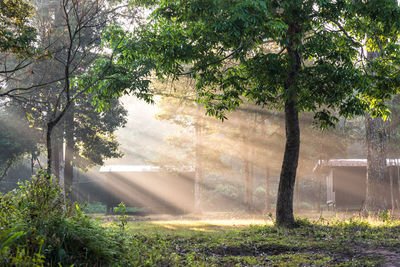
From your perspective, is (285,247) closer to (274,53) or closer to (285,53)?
(274,53)

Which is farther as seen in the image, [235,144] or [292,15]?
[235,144]

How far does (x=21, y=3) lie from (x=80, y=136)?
1827 centimetres

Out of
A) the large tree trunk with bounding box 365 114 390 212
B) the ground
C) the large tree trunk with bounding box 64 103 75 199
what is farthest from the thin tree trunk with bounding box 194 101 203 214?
the ground

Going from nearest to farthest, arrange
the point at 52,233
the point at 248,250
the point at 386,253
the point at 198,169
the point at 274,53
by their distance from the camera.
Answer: the point at 52,233
the point at 386,253
the point at 248,250
the point at 274,53
the point at 198,169

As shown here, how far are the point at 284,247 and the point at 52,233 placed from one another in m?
5.58

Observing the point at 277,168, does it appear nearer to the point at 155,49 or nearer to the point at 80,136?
the point at 80,136

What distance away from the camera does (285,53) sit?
38.8 feet

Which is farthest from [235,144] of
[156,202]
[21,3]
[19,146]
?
[21,3]

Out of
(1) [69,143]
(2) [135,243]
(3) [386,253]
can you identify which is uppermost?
(1) [69,143]

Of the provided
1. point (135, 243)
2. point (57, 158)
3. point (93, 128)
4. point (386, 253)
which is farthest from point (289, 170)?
point (57, 158)

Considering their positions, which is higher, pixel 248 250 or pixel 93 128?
pixel 93 128

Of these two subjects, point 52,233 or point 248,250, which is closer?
point 52,233

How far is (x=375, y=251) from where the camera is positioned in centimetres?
828

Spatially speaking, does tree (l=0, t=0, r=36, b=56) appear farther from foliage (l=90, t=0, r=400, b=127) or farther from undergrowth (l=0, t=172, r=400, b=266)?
undergrowth (l=0, t=172, r=400, b=266)
